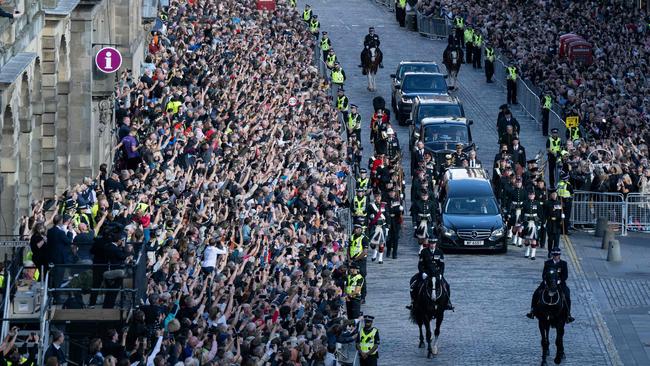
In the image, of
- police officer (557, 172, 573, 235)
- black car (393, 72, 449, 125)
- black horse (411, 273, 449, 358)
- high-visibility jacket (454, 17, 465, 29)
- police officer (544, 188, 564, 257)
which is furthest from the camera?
high-visibility jacket (454, 17, 465, 29)

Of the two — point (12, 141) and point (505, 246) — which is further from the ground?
point (12, 141)

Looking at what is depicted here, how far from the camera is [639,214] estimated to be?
49062mm

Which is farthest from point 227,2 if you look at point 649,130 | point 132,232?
point 132,232

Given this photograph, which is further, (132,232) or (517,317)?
(517,317)

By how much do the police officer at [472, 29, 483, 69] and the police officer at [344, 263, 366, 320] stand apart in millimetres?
34441

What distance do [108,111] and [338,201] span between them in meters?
5.58

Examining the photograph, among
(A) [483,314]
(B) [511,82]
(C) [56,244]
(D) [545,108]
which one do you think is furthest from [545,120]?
(C) [56,244]

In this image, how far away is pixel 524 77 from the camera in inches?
2633

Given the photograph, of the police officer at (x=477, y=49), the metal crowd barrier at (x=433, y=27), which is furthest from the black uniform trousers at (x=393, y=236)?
the metal crowd barrier at (x=433, y=27)

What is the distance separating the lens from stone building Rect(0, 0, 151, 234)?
35.8 metres

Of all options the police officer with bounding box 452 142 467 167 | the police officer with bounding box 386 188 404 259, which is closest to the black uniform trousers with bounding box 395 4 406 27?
the police officer with bounding box 452 142 467 167

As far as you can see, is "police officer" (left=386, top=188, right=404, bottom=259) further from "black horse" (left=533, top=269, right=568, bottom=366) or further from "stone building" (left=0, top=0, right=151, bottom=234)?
"black horse" (left=533, top=269, right=568, bottom=366)

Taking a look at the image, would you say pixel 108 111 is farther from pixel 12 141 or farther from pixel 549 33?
pixel 549 33

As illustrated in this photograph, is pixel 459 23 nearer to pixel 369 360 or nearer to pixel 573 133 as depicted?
pixel 573 133
